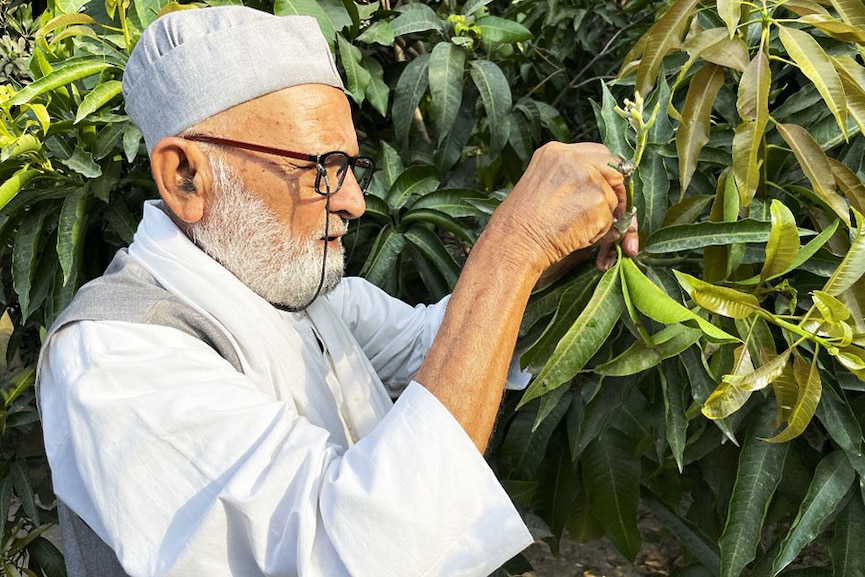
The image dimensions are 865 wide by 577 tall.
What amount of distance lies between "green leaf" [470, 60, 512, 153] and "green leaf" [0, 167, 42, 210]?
901 mm

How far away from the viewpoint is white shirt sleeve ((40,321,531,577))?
3.29ft

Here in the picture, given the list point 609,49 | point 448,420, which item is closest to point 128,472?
point 448,420

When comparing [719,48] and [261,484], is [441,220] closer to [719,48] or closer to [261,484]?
[719,48]

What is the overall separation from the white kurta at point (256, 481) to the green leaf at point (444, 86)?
92cm

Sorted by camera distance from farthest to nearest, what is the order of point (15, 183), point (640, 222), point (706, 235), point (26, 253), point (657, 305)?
point (26, 253)
point (15, 183)
point (640, 222)
point (706, 235)
point (657, 305)

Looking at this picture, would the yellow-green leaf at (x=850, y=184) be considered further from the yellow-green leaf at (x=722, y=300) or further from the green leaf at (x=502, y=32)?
the green leaf at (x=502, y=32)

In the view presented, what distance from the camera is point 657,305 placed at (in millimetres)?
1143

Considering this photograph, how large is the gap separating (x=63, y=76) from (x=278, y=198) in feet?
1.94

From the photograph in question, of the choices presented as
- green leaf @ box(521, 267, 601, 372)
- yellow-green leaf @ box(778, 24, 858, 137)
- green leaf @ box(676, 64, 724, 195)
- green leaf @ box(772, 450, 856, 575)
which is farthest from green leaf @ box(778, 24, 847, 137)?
green leaf @ box(772, 450, 856, 575)

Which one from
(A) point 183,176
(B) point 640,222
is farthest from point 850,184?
(A) point 183,176

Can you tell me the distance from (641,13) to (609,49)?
16 centimetres

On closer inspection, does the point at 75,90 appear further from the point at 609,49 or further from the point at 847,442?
the point at 847,442

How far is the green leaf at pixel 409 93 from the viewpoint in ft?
6.32

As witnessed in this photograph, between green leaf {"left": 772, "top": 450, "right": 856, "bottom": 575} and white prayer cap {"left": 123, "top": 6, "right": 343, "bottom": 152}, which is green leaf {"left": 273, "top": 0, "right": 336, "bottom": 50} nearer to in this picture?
white prayer cap {"left": 123, "top": 6, "right": 343, "bottom": 152}
